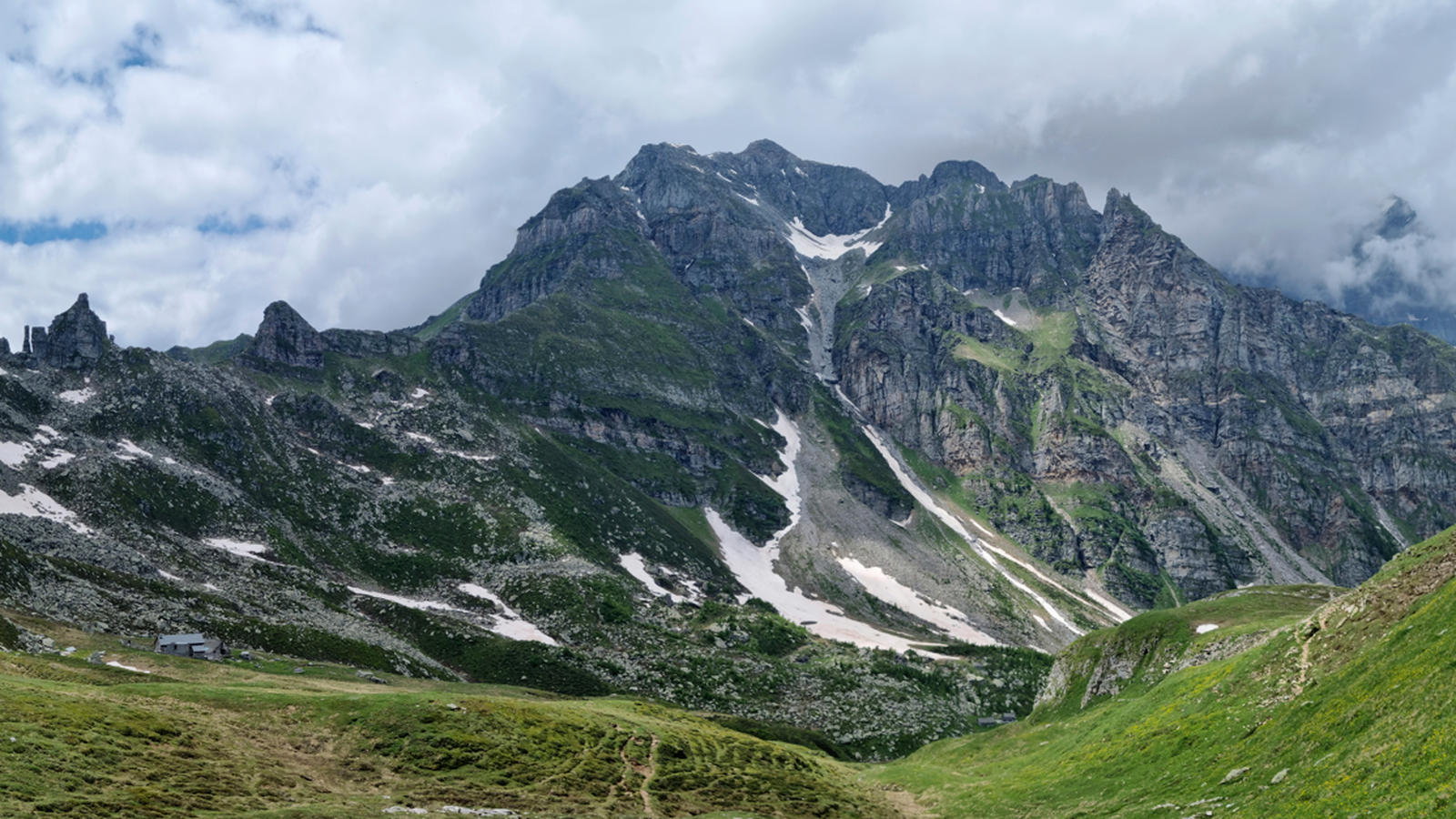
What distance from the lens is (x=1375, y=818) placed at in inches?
1110

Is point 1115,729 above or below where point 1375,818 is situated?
below

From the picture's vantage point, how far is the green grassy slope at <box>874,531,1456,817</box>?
31.4 m

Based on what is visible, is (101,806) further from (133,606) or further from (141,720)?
(133,606)

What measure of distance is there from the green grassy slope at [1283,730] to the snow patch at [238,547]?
513ft

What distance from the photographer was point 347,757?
57938 millimetres

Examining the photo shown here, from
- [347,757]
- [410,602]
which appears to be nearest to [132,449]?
[410,602]

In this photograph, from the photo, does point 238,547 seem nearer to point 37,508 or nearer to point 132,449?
point 37,508

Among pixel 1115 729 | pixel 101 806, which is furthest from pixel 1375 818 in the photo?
pixel 101 806

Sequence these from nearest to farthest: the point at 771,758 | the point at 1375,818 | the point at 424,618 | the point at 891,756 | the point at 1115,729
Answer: the point at 1375,818, the point at 1115,729, the point at 771,758, the point at 891,756, the point at 424,618

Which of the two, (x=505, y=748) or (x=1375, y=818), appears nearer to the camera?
(x=1375, y=818)

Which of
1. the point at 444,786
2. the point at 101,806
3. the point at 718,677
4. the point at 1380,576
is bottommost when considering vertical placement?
the point at 718,677

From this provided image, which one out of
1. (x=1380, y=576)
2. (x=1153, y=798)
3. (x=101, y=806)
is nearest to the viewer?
(x=101, y=806)

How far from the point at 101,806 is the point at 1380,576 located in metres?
69.5

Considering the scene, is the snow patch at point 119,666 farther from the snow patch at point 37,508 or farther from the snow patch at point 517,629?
the snow patch at point 517,629
